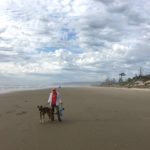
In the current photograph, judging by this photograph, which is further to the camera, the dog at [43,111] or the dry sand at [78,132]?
the dog at [43,111]

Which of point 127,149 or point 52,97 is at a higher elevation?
point 52,97

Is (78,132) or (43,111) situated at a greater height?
(43,111)

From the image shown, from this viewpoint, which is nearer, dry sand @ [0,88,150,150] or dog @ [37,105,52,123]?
dry sand @ [0,88,150,150]

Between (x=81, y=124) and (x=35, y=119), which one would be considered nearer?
(x=81, y=124)

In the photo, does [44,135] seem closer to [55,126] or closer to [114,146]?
[55,126]

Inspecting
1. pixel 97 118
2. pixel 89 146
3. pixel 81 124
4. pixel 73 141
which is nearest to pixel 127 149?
pixel 89 146

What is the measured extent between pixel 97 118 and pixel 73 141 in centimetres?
571

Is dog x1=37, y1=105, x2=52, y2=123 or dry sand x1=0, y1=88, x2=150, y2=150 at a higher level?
Answer: dog x1=37, y1=105, x2=52, y2=123

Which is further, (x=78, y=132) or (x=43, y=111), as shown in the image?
(x=43, y=111)

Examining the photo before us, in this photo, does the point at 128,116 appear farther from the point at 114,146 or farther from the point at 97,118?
the point at 114,146

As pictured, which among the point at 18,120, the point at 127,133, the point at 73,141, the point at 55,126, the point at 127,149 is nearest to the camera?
the point at 127,149

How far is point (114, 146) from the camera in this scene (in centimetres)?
1106

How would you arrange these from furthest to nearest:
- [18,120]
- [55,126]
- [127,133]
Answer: [18,120], [55,126], [127,133]

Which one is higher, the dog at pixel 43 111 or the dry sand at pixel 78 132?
the dog at pixel 43 111
